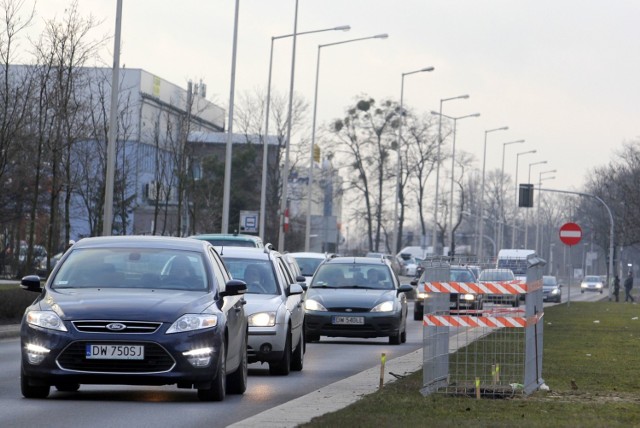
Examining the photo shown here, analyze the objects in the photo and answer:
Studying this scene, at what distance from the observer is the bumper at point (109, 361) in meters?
13.1

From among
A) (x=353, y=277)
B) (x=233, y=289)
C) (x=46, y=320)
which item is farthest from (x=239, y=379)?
(x=353, y=277)

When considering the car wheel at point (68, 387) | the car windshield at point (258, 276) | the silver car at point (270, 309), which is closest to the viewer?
the car wheel at point (68, 387)

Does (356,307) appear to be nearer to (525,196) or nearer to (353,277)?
(353,277)

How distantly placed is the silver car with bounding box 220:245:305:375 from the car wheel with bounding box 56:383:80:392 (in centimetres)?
370

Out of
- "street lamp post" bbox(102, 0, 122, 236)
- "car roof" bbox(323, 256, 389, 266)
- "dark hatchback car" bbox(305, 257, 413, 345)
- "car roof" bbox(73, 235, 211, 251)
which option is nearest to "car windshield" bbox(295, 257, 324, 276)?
"street lamp post" bbox(102, 0, 122, 236)

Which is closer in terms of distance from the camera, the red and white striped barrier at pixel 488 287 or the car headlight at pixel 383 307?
the red and white striped barrier at pixel 488 287

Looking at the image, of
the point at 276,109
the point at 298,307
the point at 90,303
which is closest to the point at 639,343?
the point at 298,307

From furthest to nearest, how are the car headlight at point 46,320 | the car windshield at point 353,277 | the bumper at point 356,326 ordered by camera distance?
1. the car windshield at point 353,277
2. the bumper at point 356,326
3. the car headlight at point 46,320

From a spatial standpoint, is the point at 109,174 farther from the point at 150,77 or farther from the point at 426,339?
the point at 150,77

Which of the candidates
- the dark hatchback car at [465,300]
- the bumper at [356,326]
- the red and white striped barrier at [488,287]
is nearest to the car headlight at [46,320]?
the dark hatchback car at [465,300]

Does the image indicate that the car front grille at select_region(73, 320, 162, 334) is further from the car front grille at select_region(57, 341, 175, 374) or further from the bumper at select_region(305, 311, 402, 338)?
the bumper at select_region(305, 311, 402, 338)

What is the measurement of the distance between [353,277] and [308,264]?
1045 cm

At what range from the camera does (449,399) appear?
13727 millimetres

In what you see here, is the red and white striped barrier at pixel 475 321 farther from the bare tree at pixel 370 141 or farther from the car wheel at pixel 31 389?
the bare tree at pixel 370 141
